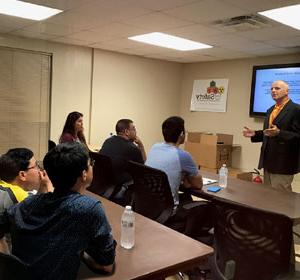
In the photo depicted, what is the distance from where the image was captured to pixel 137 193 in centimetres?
276

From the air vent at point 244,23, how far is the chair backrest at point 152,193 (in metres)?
1.97

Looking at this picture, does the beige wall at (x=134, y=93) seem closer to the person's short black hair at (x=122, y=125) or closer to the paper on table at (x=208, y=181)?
the person's short black hair at (x=122, y=125)

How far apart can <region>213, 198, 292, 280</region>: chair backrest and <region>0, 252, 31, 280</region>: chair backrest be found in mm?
920

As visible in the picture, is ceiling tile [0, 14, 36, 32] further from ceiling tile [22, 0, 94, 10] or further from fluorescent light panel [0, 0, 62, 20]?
ceiling tile [22, 0, 94, 10]

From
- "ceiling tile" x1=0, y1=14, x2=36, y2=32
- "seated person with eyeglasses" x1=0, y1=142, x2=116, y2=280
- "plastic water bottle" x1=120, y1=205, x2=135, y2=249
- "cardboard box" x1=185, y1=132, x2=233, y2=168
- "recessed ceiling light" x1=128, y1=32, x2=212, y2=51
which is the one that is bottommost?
"cardboard box" x1=185, y1=132, x2=233, y2=168

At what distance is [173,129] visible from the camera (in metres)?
2.70

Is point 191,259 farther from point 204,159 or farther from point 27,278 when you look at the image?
point 204,159

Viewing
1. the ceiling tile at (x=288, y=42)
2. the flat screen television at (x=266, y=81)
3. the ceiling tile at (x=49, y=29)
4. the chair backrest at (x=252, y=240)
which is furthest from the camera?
the flat screen television at (x=266, y=81)

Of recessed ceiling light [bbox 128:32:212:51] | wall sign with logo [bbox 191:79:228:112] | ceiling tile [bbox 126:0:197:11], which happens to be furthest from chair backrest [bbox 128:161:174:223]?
wall sign with logo [bbox 191:79:228:112]

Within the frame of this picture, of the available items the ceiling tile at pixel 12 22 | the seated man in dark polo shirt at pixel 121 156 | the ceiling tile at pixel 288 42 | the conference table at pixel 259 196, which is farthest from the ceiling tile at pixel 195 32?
the conference table at pixel 259 196

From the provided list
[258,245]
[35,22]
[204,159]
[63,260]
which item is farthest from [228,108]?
[63,260]

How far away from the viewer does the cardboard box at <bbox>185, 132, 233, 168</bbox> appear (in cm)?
561

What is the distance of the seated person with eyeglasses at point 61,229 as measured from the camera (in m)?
1.20

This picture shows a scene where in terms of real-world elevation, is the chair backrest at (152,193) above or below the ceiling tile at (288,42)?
below
